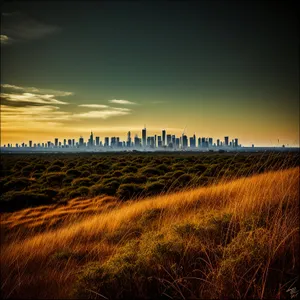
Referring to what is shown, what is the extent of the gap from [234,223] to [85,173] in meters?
20.0

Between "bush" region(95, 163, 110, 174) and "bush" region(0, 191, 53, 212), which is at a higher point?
"bush" region(95, 163, 110, 174)

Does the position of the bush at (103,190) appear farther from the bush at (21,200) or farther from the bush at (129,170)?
the bush at (129,170)

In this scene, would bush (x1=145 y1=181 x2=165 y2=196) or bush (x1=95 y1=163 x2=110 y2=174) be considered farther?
bush (x1=95 y1=163 x2=110 y2=174)

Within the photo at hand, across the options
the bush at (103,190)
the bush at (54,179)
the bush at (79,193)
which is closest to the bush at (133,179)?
the bush at (103,190)

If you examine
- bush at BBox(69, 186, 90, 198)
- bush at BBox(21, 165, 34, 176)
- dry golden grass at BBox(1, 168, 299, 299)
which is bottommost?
bush at BBox(69, 186, 90, 198)

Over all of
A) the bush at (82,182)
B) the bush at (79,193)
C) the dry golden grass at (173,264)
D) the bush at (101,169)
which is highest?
the dry golden grass at (173,264)

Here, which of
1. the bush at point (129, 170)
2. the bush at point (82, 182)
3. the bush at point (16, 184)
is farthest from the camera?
the bush at point (129, 170)

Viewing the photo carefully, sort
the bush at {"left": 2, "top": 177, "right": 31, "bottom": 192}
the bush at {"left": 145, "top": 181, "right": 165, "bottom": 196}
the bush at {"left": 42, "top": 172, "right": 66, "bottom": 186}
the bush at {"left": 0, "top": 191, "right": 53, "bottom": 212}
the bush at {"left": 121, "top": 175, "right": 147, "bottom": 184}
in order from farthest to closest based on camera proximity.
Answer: the bush at {"left": 42, "top": 172, "right": 66, "bottom": 186}, the bush at {"left": 121, "top": 175, "right": 147, "bottom": 184}, the bush at {"left": 2, "top": 177, "right": 31, "bottom": 192}, the bush at {"left": 145, "top": 181, "right": 165, "bottom": 196}, the bush at {"left": 0, "top": 191, "right": 53, "bottom": 212}

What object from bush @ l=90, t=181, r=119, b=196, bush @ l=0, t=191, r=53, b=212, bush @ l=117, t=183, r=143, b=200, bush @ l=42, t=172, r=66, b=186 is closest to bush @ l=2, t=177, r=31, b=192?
bush @ l=42, t=172, r=66, b=186

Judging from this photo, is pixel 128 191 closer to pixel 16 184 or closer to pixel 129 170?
pixel 16 184

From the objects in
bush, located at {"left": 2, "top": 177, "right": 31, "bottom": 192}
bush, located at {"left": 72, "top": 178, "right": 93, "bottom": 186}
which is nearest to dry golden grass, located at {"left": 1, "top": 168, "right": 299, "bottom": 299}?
bush, located at {"left": 2, "top": 177, "right": 31, "bottom": 192}

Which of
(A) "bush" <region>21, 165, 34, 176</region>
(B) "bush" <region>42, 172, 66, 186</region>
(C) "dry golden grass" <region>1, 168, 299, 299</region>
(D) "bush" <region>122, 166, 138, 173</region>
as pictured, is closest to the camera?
(C) "dry golden grass" <region>1, 168, 299, 299</region>

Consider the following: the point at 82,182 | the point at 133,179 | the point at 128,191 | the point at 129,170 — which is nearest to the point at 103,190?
the point at 128,191

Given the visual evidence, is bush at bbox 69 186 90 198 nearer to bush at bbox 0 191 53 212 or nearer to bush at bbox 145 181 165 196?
bush at bbox 0 191 53 212
